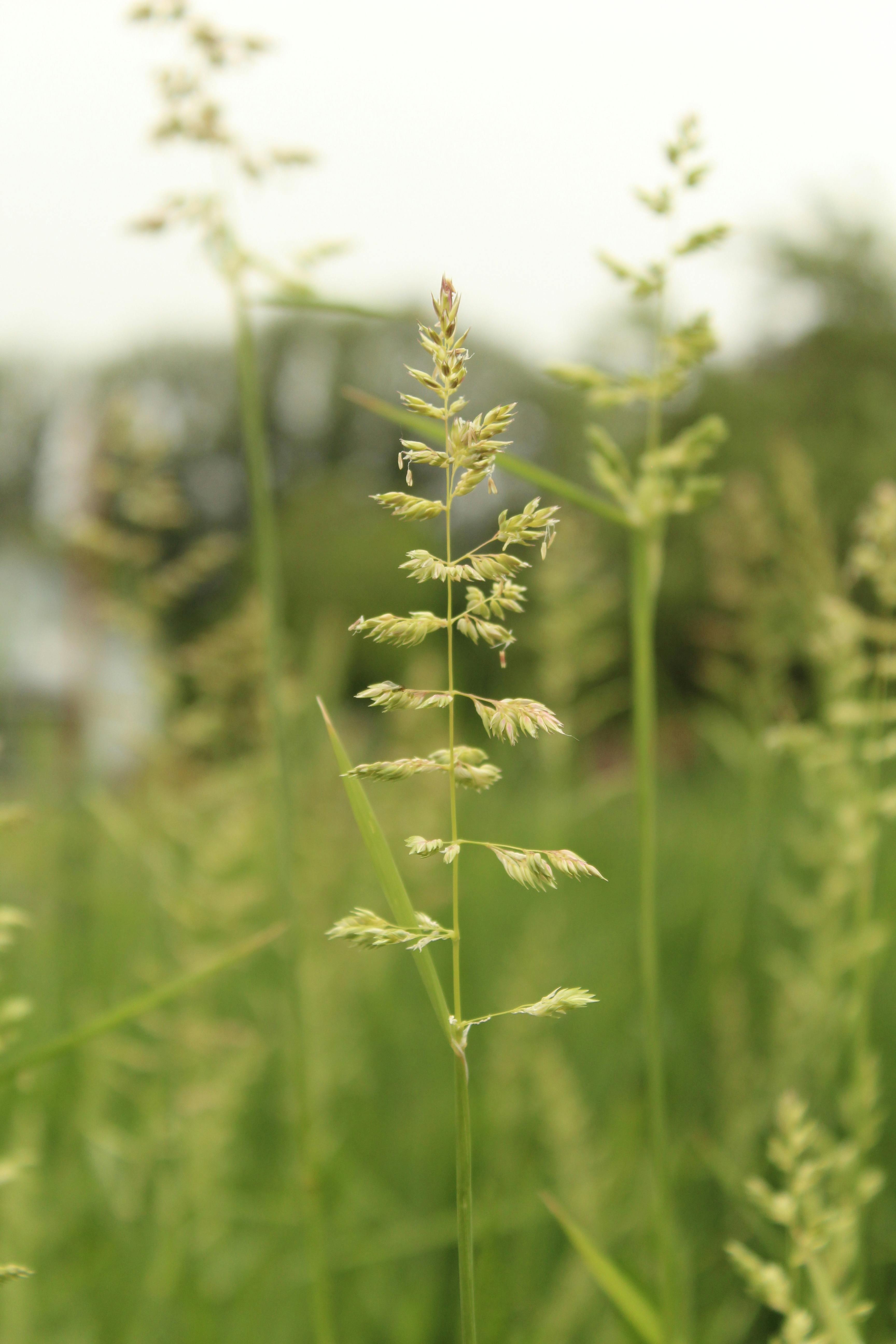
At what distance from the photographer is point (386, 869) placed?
1.37ft

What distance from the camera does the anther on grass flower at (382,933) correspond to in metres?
0.37

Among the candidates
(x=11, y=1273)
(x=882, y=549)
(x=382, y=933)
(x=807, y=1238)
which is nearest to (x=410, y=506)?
(x=382, y=933)

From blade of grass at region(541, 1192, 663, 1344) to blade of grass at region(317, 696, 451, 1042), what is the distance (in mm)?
154

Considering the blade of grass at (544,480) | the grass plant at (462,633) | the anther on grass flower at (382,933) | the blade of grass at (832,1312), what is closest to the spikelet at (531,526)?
the grass plant at (462,633)

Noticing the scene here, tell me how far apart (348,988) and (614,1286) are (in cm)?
163

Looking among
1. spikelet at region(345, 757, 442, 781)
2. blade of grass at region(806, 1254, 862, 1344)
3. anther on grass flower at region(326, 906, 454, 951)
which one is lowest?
blade of grass at region(806, 1254, 862, 1344)

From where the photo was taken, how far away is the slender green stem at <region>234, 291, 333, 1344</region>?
2.52 feet

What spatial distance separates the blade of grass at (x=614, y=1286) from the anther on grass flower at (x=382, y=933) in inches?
7.3

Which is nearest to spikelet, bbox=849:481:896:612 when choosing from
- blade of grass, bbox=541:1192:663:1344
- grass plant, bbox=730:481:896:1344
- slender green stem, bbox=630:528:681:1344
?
grass plant, bbox=730:481:896:1344

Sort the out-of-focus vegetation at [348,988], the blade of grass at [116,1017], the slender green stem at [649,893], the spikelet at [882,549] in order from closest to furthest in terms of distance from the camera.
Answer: the blade of grass at [116,1017]
the slender green stem at [649,893]
the spikelet at [882,549]
the out-of-focus vegetation at [348,988]

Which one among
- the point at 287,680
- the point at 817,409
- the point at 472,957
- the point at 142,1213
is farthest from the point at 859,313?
the point at 142,1213

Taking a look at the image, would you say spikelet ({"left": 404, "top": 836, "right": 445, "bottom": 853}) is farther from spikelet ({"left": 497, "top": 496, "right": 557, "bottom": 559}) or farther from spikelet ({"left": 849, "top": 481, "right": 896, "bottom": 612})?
spikelet ({"left": 849, "top": 481, "right": 896, "bottom": 612})

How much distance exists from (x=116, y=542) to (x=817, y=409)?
6.64 m

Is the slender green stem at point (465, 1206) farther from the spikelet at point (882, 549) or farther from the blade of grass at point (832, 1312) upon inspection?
the spikelet at point (882, 549)
